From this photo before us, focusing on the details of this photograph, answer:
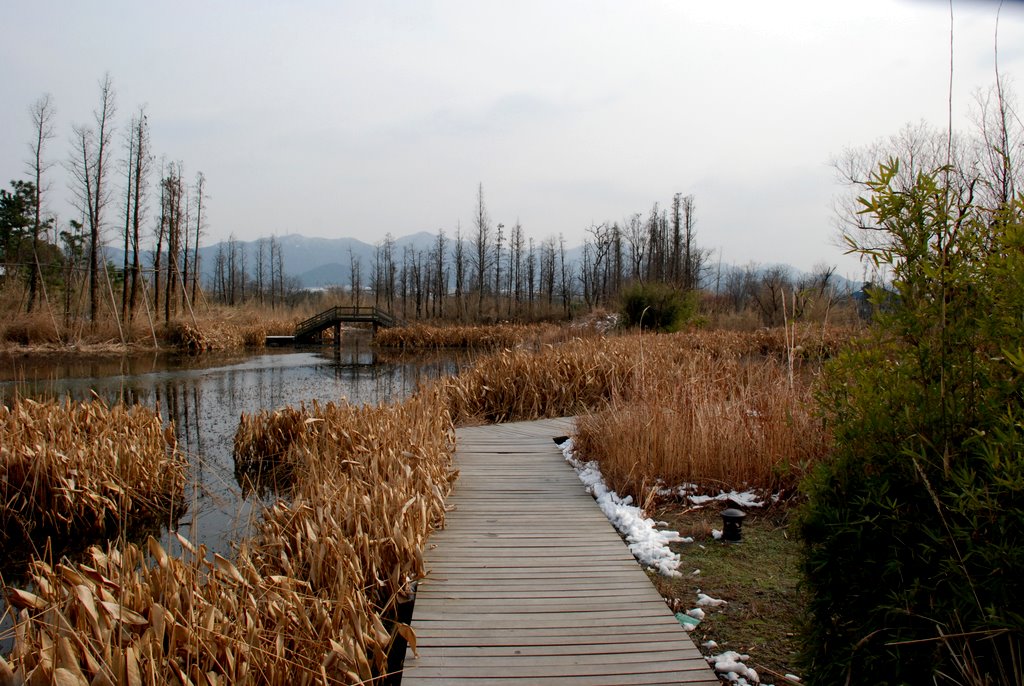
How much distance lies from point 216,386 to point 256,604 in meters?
Answer: 13.3

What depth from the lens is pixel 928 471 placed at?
169cm

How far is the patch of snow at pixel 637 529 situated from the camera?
142 inches

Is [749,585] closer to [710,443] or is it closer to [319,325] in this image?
[710,443]

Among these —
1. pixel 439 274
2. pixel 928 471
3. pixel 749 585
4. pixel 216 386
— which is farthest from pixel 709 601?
pixel 439 274

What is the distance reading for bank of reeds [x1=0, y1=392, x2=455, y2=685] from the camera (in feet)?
6.97

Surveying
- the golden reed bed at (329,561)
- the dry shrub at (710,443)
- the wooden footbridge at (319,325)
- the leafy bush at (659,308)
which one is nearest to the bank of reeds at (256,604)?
the golden reed bed at (329,561)

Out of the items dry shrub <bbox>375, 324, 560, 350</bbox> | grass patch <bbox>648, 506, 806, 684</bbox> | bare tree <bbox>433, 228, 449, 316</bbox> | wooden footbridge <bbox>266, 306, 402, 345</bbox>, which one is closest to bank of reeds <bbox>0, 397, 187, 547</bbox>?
grass patch <bbox>648, 506, 806, 684</bbox>

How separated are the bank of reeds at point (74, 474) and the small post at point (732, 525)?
4072mm

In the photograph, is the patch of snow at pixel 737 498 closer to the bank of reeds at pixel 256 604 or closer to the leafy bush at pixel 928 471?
the bank of reeds at pixel 256 604

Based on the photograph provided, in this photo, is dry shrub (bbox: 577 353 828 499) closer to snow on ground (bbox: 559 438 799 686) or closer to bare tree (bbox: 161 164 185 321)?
snow on ground (bbox: 559 438 799 686)

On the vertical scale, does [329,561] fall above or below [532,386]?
below

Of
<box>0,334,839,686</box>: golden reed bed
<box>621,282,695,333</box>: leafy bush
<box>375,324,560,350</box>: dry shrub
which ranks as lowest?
<box>0,334,839,686</box>: golden reed bed

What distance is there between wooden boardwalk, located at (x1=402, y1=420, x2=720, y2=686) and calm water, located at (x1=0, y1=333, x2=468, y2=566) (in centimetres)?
230

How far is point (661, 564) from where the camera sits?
11.7ft
